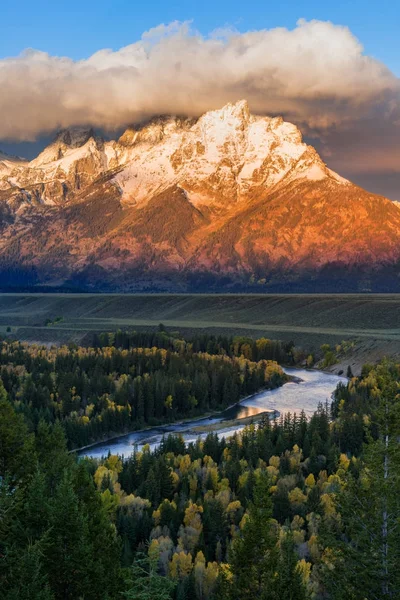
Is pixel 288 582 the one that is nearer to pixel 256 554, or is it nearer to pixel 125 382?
pixel 256 554

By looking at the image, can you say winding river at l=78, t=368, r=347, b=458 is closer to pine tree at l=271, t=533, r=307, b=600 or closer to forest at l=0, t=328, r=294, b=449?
forest at l=0, t=328, r=294, b=449

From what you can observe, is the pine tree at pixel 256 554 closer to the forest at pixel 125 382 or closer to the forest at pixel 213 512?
the forest at pixel 213 512

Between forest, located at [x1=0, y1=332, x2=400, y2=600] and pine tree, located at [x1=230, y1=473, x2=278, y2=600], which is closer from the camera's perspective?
pine tree, located at [x1=230, y1=473, x2=278, y2=600]

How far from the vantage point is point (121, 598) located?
36188 millimetres

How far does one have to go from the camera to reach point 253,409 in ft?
412

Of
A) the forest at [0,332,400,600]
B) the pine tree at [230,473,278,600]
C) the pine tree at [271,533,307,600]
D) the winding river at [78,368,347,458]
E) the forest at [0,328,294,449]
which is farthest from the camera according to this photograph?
the forest at [0,328,294,449]

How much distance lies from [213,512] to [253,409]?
65761 millimetres

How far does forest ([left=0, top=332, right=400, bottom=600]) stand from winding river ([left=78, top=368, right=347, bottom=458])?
6.01 meters

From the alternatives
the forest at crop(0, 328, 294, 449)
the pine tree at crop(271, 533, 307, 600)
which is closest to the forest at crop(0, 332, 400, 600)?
the pine tree at crop(271, 533, 307, 600)

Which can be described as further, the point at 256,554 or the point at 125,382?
the point at 125,382

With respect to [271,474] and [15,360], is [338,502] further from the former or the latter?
[15,360]

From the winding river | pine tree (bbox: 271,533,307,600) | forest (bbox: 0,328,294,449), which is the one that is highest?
pine tree (bbox: 271,533,307,600)

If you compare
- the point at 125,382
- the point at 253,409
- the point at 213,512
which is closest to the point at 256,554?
the point at 213,512

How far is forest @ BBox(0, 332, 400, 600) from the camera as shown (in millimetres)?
32094
